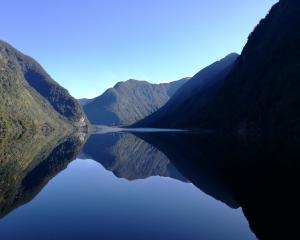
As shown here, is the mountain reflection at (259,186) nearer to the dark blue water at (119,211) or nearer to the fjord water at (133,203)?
the fjord water at (133,203)

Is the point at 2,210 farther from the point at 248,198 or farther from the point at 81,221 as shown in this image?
the point at 248,198

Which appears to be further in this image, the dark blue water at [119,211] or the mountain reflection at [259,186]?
the dark blue water at [119,211]

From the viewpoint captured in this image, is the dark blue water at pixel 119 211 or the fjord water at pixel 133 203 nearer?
the dark blue water at pixel 119 211

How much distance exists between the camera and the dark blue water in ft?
95.1

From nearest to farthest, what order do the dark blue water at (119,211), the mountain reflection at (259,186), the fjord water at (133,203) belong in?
the mountain reflection at (259,186)
the dark blue water at (119,211)
the fjord water at (133,203)

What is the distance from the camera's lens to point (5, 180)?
180ft

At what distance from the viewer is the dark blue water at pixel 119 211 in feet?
95.1

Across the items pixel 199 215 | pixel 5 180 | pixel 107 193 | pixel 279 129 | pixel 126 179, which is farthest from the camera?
pixel 279 129

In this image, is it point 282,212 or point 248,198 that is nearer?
point 282,212

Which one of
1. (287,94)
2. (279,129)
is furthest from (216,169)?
(287,94)

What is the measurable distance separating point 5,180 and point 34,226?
26.1 m

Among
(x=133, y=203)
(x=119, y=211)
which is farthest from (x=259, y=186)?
(x=119, y=211)

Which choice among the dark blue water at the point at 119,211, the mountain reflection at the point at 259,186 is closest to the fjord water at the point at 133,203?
the dark blue water at the point at 119,211

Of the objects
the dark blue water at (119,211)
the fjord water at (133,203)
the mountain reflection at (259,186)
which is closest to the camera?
the mountain reflection at (259,186)
